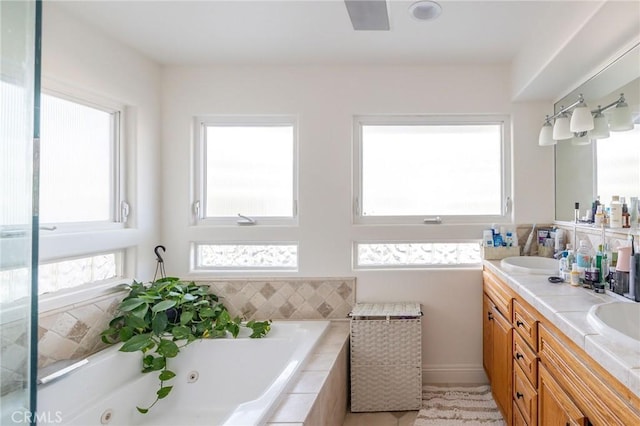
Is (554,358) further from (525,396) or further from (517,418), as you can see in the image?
(517,418)

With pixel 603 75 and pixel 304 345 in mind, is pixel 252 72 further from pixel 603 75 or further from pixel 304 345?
pixel 603 75

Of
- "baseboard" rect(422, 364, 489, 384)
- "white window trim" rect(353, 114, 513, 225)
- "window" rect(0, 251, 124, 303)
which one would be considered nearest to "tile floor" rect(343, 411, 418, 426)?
"baseboard" rect(422, 364, 489, 384)

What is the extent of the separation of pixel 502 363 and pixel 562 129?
1441mm

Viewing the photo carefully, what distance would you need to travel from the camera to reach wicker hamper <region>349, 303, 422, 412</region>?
2.01 meters

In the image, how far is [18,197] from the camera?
829 millimetres

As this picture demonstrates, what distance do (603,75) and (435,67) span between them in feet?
3.22

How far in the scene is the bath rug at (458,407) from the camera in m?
1.89

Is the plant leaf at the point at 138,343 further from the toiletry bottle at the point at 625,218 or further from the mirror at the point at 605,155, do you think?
the mirror at the point at 605,155

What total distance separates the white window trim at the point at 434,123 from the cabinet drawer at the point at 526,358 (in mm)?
977

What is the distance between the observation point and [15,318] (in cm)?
83

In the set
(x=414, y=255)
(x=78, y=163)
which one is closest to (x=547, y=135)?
(x=414, y=255)

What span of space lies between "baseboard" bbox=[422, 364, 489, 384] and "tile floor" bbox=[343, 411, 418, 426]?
38 centimetres

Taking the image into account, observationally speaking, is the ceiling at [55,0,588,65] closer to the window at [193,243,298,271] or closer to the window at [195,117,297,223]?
the window at [195,117,297,223]

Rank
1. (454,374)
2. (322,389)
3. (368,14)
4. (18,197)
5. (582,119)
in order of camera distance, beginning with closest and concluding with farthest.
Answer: (18,197), (368,14), (322,389), (582,119), (454,374)
